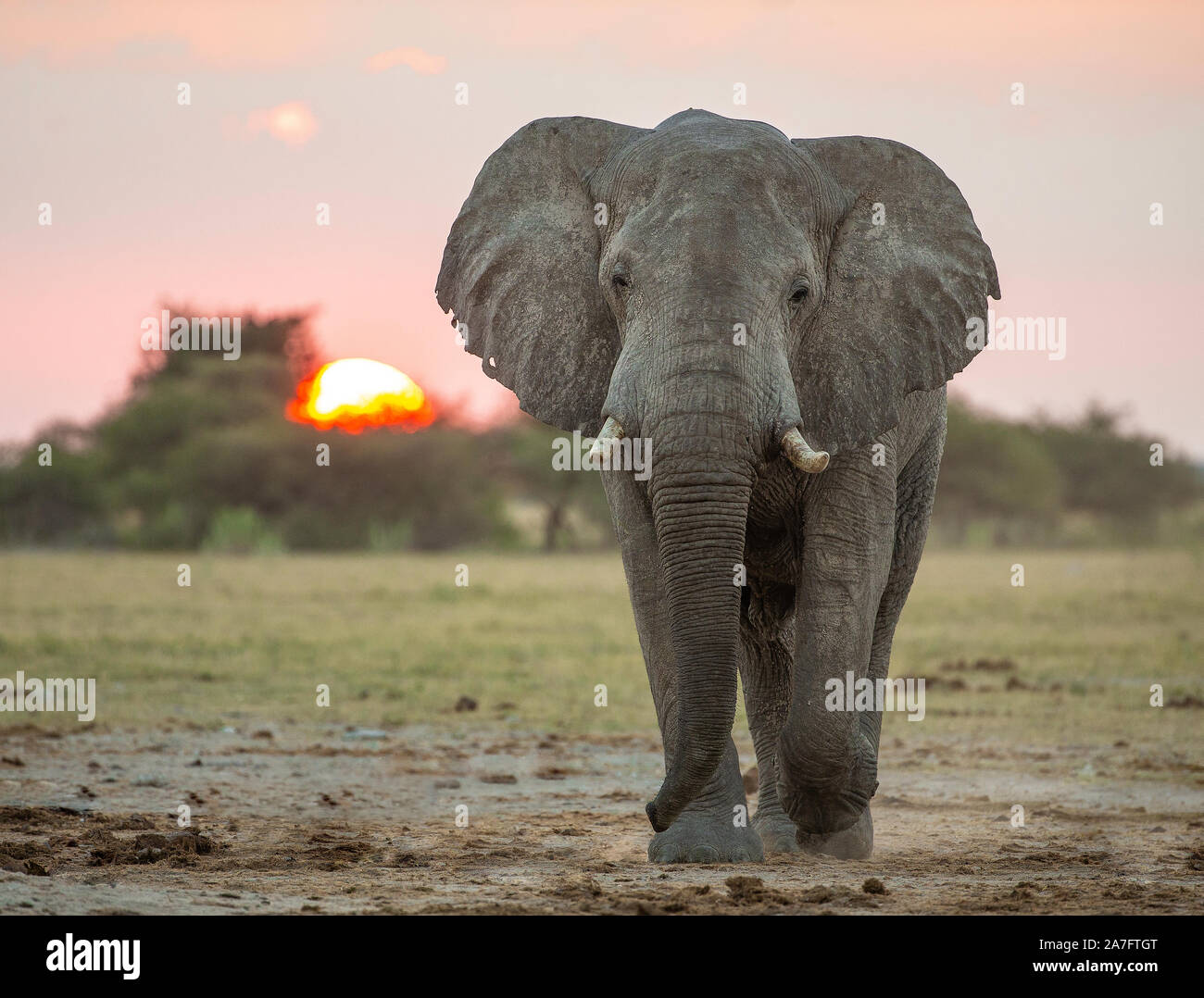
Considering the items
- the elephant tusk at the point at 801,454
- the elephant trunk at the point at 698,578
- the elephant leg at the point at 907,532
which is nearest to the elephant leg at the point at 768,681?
the elephant leg at the point at 907,532

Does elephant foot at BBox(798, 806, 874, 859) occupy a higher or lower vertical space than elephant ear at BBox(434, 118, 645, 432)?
lower

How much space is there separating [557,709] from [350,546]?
2985 centimetres

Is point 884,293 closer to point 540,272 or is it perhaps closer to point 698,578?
point 540,272

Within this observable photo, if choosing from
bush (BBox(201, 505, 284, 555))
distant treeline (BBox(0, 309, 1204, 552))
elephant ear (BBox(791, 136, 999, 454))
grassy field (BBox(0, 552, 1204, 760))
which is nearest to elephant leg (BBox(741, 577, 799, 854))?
elephant ear (BBox(791, 136, 999, 454))

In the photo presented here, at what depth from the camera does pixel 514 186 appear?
280 inches

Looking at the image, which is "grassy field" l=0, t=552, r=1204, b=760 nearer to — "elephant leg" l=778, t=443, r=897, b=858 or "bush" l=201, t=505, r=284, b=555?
"elephant leg" l=778, t=443, r=897, b=858

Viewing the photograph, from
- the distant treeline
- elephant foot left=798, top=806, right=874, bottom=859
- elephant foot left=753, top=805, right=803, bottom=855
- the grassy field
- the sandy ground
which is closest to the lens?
the sandy ground

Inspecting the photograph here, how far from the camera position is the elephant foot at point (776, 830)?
736 cm

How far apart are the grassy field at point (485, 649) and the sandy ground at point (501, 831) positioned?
3.47 ft

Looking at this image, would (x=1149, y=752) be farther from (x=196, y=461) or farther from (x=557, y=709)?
(x=196, y=461)

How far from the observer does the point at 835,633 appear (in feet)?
21.5

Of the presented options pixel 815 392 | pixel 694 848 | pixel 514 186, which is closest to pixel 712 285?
pixel 815 392

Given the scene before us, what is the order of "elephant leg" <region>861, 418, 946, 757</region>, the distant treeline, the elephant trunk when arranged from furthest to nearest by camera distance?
the distant treeline → "elephant leg" <region>861, 418, 946, 757</region> → the elephant trunk

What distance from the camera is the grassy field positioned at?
12.0 meters
